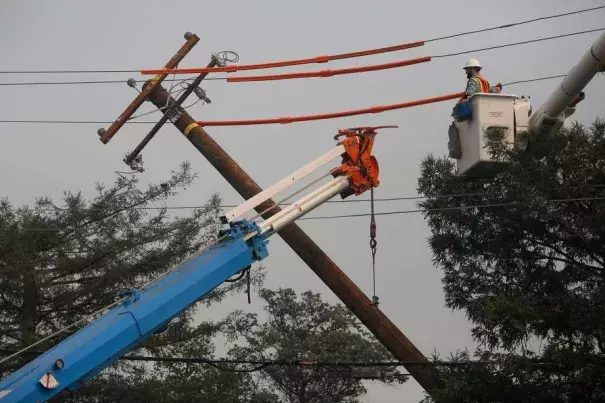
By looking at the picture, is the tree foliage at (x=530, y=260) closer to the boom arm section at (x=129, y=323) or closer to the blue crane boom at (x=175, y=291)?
the blue crane boom at (x=175, y=291)

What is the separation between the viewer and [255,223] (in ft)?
31.1

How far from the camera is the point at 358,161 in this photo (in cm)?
1044

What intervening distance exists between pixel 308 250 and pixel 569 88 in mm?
4355

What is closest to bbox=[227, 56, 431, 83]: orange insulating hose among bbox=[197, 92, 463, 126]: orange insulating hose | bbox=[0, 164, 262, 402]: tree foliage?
bbox=[197, 92, 463, 126]: orange insulating hose

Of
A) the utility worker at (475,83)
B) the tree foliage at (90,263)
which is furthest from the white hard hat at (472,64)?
the tree foliage at (90,263)

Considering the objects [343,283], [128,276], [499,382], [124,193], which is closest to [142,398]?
[128,276]

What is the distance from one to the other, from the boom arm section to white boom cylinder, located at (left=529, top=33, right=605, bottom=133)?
3.71 m

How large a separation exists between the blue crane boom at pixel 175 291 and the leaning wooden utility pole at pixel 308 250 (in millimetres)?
1251

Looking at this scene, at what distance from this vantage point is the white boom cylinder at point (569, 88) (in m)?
8.36

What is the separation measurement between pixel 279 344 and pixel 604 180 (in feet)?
57.1

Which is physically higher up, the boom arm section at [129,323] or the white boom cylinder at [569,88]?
the white boom cylinder at [569,88]

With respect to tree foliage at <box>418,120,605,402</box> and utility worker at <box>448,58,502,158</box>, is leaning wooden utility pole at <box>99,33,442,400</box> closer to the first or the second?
tree foliage at <box>418,120,605,402</box>

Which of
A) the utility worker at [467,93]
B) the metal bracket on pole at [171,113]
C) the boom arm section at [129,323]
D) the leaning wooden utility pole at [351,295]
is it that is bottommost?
the boom arm section at [129,323]

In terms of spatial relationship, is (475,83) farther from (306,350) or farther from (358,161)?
(306,350)
